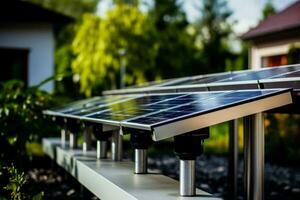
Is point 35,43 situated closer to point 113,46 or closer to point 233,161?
point 233,161

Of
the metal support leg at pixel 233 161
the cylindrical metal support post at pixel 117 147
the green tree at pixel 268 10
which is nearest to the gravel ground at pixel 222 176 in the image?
the metal support leg at pixel 233 161

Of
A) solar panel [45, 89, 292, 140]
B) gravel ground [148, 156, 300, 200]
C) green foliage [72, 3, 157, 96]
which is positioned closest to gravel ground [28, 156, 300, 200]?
gravel ground [148, 156, 300, 200]

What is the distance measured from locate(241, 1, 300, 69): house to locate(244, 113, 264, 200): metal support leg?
14416 millimetres

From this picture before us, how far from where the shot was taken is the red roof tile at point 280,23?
20666 millimetres

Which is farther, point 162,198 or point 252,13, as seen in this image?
point 252,13

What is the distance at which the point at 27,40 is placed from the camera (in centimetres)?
2069

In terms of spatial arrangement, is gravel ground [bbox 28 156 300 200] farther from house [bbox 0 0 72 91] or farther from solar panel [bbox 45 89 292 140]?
house [bbox 0 0 72 91]

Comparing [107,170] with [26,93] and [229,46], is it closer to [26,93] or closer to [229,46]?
[26,93]

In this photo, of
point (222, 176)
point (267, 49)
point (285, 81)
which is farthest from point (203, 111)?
point (267, 49)

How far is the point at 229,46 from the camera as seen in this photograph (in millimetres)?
61906

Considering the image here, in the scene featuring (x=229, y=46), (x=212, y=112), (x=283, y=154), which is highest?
(x=229, y=46)

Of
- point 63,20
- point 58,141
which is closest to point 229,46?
point 63,20

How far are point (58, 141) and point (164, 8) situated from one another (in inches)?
1771

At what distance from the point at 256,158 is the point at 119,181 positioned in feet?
5.45
